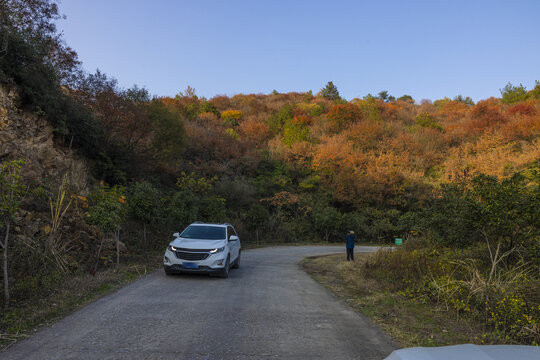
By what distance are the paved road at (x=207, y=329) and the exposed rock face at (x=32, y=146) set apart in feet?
23.5

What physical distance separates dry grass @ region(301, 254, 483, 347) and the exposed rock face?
1140cm

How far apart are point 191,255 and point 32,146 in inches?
326

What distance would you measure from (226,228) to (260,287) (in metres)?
3.08

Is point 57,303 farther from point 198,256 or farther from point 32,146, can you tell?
point 32,146

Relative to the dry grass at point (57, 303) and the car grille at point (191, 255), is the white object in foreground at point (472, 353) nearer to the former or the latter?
the dry grass at point (57, 303)

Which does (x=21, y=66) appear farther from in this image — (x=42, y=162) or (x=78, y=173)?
(x=78, y=173)

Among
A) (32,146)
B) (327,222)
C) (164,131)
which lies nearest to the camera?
(32,146)

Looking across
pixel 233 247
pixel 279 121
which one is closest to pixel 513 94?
pixel 279 121

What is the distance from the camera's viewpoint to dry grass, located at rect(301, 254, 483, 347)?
17.7 ft

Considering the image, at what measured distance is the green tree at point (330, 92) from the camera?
231 feet

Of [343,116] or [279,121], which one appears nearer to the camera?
[343,116]

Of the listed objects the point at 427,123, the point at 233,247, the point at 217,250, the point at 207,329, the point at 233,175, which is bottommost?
the point at 207,329

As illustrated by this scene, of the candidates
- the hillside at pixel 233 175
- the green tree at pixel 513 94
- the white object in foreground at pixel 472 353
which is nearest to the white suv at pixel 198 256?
the hillside at pixel 233 175

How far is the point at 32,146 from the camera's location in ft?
41.7
